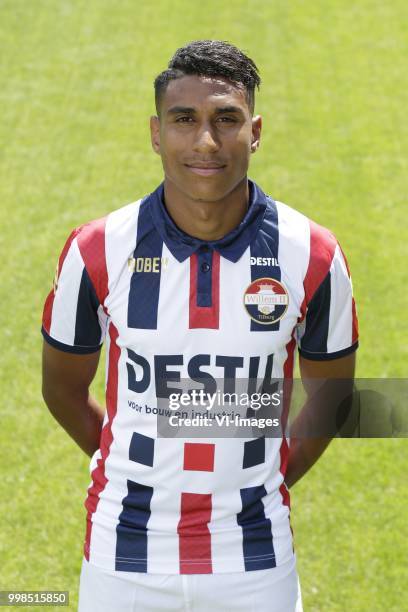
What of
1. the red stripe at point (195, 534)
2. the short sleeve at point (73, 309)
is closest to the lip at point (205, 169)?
the short sleeve at point (73, 309)

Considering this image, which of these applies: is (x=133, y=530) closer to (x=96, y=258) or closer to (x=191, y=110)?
(x=96, y=258)

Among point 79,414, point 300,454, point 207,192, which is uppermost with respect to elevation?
point 207,192

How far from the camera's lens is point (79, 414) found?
10.6ft

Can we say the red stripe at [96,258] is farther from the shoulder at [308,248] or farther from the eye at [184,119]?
the shoulder at [308,248]

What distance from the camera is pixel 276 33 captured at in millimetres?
12141

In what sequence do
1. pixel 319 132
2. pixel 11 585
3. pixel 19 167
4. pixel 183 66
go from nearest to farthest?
pixel 183 66 → pixel 11 585 → pixel 19 167 → pixel 319 132

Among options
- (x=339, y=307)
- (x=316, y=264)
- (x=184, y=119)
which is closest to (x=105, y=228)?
(x=184, y=119)

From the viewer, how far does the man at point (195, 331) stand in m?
2.64

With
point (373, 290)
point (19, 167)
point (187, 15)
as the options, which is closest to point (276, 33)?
point (187, 15)

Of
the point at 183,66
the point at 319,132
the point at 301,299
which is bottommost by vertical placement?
the point at 301,299

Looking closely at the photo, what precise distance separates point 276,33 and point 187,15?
1.22 meters

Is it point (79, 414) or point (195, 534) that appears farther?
point (79, 414)

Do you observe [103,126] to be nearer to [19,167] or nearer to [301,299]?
[19,167]

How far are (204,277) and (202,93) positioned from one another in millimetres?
521
